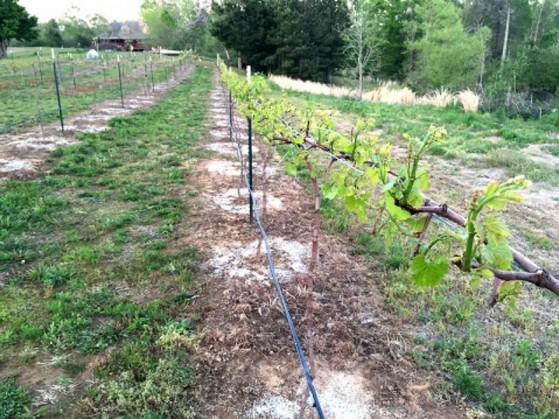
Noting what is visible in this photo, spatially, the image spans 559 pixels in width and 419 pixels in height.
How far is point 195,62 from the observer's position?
133 ft

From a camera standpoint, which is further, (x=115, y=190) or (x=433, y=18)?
(x=433, y=18)

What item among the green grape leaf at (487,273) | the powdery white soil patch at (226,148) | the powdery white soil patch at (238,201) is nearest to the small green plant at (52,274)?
the powdery white soil patch at (238,201)

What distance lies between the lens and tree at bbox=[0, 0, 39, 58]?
30422 millimetres

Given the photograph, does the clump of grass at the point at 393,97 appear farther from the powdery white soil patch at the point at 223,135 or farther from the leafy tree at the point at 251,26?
the leafy tree at the point at 251,26

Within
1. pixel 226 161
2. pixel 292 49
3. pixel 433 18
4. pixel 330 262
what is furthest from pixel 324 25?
pixel 330 262

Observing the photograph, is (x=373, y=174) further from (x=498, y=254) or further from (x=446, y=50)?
(x=446, y=50)

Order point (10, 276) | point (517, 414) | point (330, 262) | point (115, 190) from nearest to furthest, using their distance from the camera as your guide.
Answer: point (517, 414)
point (10, 276)
point (330, 262)
point (115, 190)

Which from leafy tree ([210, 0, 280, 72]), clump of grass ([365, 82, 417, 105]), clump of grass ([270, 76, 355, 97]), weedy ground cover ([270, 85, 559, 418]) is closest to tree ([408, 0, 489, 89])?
clump of grass ([270, 76, 355, 97])

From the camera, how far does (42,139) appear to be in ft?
27.1

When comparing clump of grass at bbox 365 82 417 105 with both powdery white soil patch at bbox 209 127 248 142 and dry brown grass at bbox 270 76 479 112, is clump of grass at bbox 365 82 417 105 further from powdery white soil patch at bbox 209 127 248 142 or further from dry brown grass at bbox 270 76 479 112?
powdery white soil patch at bbox 209 127 248 142

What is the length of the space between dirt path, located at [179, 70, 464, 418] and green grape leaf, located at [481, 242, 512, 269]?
5.68 ft

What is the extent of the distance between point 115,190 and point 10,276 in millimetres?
2321

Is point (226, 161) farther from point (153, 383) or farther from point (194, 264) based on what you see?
point (153, 383)

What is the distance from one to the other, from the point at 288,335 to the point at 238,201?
2.74m
